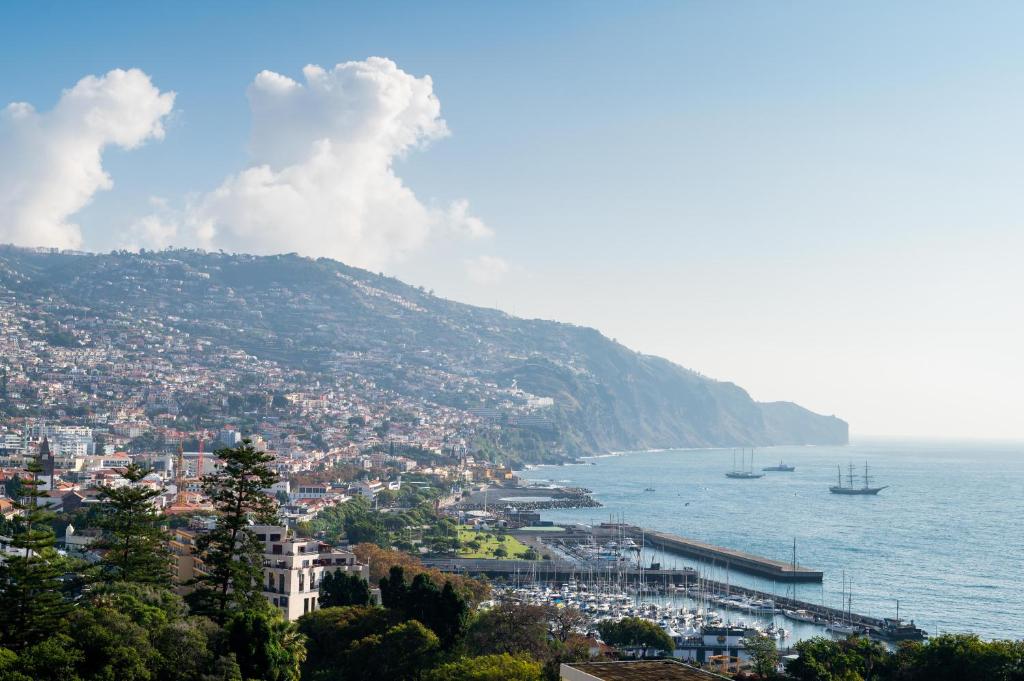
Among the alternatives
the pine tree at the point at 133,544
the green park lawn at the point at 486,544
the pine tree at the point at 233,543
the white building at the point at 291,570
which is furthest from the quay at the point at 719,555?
the pine tree at the point at 233,543

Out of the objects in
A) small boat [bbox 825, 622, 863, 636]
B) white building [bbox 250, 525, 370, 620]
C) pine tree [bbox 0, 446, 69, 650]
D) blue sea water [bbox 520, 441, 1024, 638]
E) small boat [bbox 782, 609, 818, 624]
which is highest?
pine tree [bbox 0, 446, 69, 650]

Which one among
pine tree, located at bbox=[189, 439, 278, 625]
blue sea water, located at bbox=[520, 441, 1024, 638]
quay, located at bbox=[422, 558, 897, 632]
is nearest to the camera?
pine tree, located at bbox=[189, 439, 278, 625]

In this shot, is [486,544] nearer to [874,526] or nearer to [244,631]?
[874,526]

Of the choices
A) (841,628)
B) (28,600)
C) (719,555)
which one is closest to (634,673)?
(28,600)

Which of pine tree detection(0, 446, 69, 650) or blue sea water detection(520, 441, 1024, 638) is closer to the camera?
pine tree detection(0, 446, 69, 650)

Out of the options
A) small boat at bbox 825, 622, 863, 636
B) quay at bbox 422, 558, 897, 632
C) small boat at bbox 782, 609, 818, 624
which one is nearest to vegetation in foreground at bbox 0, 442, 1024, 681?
small boat at bbox 825, 622, 863, 636

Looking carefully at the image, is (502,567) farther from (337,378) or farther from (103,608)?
(337,378)

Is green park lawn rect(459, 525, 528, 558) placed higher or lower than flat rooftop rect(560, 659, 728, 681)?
lower

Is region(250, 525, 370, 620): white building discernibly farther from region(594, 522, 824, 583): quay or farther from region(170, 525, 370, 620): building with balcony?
region(594, 522, 824, 583): quay
